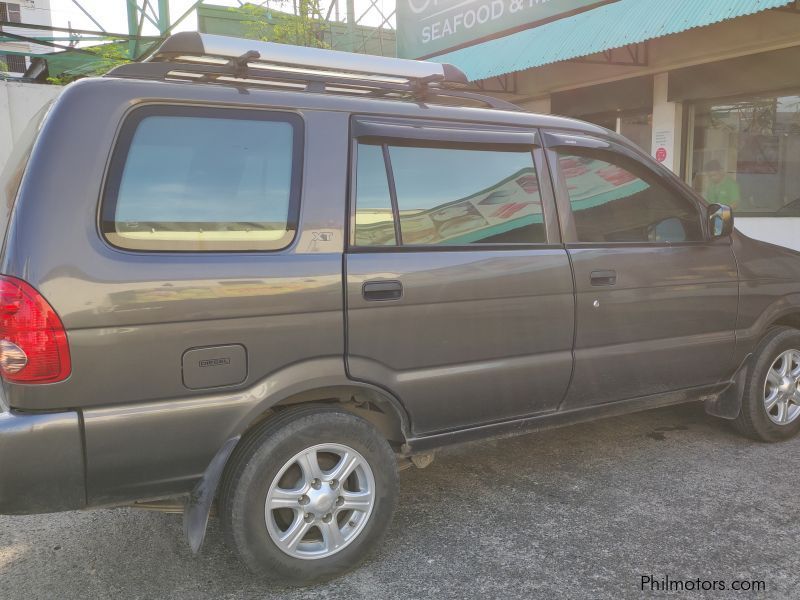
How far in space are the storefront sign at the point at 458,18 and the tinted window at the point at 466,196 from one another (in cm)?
714

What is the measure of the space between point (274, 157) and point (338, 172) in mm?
267

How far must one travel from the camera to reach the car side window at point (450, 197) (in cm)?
292

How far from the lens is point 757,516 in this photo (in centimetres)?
332

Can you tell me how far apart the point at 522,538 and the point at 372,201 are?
1.67m

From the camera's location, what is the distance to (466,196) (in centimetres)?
319

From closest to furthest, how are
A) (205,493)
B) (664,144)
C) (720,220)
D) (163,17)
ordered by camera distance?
(205,493)
(720,220)
(664,144)
(163,17)

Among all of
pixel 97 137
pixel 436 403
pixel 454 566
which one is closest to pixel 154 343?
pixel 97 137

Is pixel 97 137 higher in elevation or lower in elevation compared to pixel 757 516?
higher

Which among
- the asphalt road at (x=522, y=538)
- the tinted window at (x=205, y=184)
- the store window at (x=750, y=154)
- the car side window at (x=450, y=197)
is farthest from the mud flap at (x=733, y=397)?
the store window at (x=750, y=154)

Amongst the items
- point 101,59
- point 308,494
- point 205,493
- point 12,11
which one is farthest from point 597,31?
point 12,11

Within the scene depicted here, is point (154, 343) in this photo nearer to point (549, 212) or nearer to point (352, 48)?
point (549, 212)

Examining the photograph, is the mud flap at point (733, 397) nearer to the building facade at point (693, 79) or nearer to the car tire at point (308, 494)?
the car tire at point (308, 494)

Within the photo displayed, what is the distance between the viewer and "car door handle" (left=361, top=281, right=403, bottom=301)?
2.80 meters

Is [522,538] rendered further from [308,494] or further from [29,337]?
[29,337]
